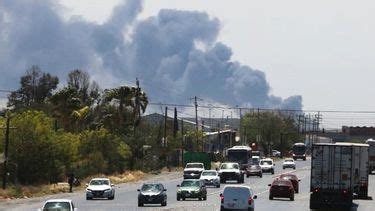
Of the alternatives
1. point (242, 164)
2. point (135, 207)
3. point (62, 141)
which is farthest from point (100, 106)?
point (135, 207)

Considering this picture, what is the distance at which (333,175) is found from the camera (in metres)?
43.7

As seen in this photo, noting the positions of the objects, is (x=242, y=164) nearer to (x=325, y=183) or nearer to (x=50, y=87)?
(x=325, y=183)

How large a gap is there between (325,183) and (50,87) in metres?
104

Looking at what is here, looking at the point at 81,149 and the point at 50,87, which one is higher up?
the point at 50,87

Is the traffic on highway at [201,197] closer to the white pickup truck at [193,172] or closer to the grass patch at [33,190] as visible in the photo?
the grass patch at [33,190]

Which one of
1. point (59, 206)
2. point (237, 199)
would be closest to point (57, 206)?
point (59, 206)

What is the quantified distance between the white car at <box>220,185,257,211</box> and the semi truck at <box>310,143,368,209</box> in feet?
18.2

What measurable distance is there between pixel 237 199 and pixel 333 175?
663cm

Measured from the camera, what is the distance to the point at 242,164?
93.1m

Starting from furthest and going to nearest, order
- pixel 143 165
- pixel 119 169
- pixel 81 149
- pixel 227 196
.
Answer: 1. pixel 143 165
2. pixel 119 169
3. pixel 81 149
4. pixel 227 196

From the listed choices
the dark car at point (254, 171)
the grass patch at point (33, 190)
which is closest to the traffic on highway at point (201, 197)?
the grass patch at point (33, 190)

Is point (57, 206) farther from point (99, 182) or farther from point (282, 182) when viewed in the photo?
point (282, 182)

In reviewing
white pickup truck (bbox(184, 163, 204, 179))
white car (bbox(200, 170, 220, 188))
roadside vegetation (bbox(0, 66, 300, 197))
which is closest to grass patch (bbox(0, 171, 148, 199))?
roadside vegetation (bbox(0, 66, 300, 197))

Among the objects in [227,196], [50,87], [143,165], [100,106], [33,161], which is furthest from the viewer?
[50,87]
